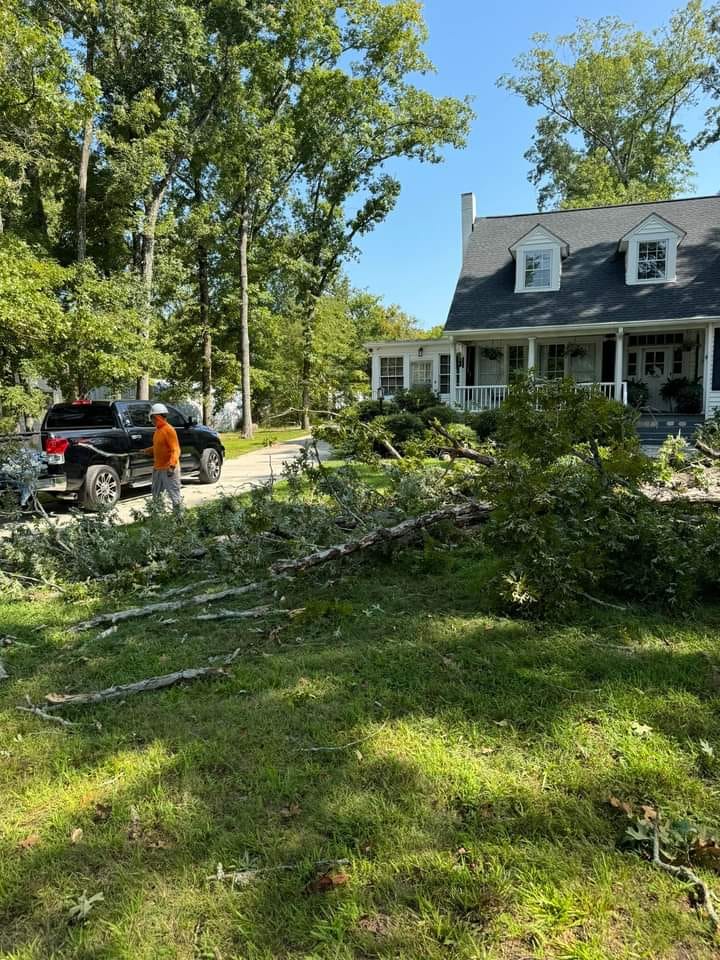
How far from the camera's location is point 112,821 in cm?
238

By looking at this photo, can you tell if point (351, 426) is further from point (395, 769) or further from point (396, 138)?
point (396, 138)

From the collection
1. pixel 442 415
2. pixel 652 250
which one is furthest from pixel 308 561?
pixel 652 250

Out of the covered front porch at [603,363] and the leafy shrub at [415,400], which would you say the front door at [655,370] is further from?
the leafy shrub at [415,400]

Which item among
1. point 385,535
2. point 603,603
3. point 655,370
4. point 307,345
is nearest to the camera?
point 603,603

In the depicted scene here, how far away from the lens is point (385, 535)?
5.26 m

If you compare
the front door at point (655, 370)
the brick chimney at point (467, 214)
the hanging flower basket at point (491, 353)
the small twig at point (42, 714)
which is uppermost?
the brick chimney at point (467, 214)

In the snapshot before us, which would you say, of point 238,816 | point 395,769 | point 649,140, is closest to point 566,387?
Answer: point 395,769

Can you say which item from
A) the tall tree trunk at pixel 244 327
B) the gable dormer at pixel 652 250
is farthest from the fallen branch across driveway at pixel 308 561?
the tall tree trunk at pixel 244 327

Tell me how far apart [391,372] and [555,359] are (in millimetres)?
7197

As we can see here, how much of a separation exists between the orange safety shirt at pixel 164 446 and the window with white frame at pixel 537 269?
15582mm

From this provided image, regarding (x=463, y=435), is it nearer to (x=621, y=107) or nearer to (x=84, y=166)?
(x=84, y=166)

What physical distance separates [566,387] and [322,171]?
2781cm

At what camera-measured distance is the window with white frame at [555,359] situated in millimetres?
20906

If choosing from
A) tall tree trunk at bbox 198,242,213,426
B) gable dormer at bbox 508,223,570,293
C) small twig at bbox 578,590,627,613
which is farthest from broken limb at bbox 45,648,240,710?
tall tree trunk at bbox 198,242,213,426
